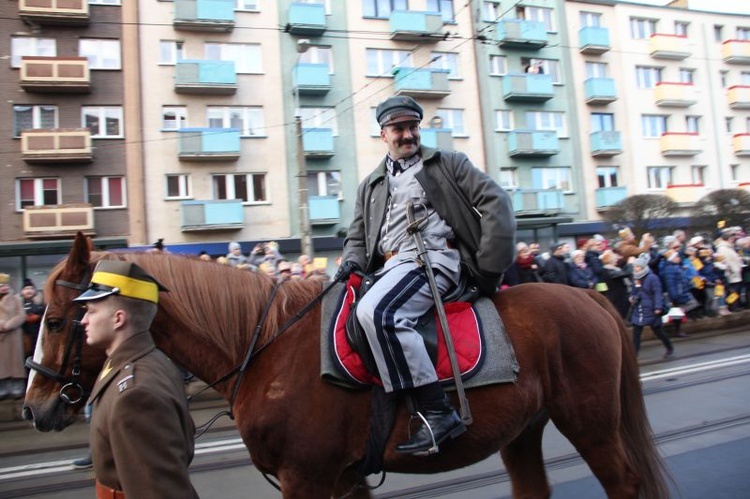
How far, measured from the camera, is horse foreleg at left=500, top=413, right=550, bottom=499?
4.02 meters

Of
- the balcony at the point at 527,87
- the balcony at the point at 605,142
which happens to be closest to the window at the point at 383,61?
the balcony at the point at 527,87

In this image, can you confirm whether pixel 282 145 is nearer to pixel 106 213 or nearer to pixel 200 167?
pixel 200 167

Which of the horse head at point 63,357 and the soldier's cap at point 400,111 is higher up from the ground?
the soldier's cap at point 400,111

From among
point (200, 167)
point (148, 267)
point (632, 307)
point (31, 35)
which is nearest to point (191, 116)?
point (200, 167)

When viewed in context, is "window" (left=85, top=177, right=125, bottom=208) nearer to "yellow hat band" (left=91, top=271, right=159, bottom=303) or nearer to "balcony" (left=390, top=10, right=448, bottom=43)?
"balcony" (left=390, top=10, right=448, bottom=43)

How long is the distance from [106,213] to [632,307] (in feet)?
70.6

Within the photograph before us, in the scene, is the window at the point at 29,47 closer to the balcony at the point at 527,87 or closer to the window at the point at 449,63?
the window at the point at 449,63

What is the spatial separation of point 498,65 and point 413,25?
19.0ft

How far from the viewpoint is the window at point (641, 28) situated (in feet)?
120

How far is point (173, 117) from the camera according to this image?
86.3 feet

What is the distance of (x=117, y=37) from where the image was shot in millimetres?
25578

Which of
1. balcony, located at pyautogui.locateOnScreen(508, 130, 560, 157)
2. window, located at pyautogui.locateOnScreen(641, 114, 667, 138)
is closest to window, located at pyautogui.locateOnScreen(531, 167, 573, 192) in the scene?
balcony, located at pyautogui.locateOnScreen(508, 130, 560, 157)

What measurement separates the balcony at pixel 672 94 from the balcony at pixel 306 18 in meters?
21.9

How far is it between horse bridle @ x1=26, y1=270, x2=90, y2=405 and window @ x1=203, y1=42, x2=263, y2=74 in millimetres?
26095
